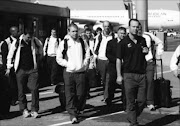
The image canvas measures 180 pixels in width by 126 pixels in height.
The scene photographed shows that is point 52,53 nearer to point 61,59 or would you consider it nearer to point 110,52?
point 110,52

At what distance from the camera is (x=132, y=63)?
21.5 feet

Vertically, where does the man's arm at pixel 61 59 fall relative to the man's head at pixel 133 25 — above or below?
below

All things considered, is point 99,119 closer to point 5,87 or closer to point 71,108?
point 71,108

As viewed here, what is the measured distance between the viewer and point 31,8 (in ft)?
40.9

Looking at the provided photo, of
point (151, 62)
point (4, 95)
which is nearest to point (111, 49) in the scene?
point (151, 62)

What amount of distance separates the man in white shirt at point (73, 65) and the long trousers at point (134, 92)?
3.66 feet

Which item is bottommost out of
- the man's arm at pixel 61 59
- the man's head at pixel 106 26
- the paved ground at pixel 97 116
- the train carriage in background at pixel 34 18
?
the paved ground at pixel 97 116

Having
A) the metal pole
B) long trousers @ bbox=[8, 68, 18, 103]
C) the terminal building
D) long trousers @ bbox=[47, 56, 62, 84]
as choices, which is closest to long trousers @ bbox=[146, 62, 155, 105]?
long trousers @ bbox=[8, 68, 18, 103]

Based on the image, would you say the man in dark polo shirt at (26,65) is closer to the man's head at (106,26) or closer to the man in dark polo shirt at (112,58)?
the man in dark polo shirt at (112,58)

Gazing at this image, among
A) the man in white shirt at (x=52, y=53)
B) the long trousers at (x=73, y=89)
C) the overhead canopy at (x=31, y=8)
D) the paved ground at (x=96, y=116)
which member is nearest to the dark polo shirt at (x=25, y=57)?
the long trousers at (x=73, y=89)

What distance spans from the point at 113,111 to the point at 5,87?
239 cm

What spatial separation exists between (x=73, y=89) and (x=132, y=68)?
1.42m

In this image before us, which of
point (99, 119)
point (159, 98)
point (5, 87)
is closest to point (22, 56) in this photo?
point (5, 87)

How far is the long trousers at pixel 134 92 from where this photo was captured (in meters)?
6.51
